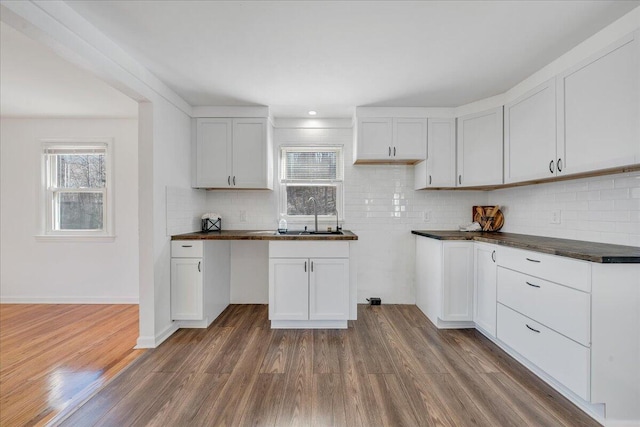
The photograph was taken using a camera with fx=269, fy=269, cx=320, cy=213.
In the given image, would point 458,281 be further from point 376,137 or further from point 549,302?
point 376,137

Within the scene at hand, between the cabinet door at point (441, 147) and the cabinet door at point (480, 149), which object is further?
the cabinet door at point (441, 147)

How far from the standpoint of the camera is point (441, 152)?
3098mm

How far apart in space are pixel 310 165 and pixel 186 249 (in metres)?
1.80

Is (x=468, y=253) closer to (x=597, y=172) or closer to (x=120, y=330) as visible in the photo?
(x=597, y=172)

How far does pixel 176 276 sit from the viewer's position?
2717 millimetres

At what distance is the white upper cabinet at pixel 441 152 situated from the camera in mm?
3092

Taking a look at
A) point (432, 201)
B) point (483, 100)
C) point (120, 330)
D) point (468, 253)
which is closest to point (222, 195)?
point (120, 330)

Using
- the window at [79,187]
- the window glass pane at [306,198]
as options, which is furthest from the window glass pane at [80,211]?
the window glass pane at [306,198]

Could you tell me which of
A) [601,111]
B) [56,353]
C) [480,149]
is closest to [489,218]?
[480,149]

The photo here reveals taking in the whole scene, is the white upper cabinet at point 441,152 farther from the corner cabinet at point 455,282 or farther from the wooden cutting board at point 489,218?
the corner cabinet at point 455,282

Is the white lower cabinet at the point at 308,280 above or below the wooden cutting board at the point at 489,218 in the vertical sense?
below

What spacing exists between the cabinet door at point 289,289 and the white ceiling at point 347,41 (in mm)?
1768

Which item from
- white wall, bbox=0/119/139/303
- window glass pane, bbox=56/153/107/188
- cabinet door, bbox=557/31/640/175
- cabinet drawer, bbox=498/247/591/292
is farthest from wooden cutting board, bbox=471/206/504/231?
window glass pane, bbox=56/153/107/188

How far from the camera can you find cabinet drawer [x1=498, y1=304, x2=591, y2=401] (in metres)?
1.57
